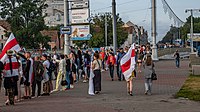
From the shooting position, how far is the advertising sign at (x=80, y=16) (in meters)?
24.9

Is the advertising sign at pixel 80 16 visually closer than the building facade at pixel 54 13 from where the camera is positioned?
Yes

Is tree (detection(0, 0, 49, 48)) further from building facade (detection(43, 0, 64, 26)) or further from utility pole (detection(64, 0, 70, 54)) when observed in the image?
→ building facade (detection(43, 0, 64, 26))

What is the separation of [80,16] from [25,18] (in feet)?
196

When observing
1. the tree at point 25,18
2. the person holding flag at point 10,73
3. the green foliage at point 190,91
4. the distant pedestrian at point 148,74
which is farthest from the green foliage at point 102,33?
the person holding flag at point 10,73

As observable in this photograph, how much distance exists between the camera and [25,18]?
3282 inches

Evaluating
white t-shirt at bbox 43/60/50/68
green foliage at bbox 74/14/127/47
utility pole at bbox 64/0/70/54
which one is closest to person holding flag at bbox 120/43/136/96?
white t-shirt at bbox 43/60/50/68

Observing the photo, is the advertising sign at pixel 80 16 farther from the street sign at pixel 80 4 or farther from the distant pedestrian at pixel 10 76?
the distant pedestrian at pixel 10 76

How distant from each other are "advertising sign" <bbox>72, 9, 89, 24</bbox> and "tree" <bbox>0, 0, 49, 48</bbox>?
54.6 metres

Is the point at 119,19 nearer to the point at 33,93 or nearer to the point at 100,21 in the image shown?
the point at 100,21

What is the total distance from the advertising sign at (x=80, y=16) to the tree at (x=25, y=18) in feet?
179

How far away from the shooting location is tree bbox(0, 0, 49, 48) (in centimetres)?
7982

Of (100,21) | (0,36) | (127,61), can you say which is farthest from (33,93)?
(0,36)

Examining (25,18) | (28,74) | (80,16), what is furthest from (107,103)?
(25,18)

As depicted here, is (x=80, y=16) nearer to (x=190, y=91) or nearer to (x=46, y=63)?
(x=46, y=63)
